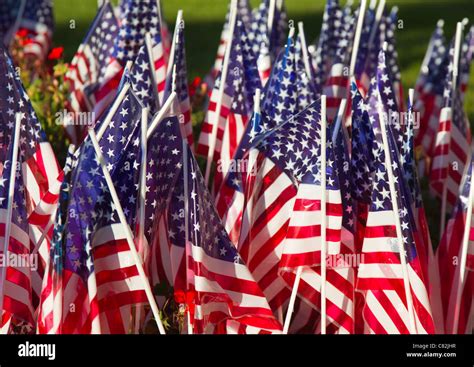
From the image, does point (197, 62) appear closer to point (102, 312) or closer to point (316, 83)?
point (316, 83)

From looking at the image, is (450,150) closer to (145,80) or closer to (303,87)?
(303,87)

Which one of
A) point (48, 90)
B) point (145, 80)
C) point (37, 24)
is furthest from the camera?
point (37, 24)

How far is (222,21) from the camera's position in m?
22.5

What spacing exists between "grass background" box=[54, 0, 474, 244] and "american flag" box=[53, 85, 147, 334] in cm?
912

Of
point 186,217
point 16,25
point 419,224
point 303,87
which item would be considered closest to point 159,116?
point 186,217

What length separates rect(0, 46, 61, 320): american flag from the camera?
792 centimetres

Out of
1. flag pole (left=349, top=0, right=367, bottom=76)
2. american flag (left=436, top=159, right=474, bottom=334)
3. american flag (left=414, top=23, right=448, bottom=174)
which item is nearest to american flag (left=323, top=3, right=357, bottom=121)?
flag pole (left=349, top=0, right=367, bottom=76)

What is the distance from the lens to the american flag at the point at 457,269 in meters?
7.84

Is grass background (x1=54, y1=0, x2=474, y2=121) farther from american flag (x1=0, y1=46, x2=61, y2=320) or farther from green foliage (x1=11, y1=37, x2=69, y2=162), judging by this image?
american flag (x1=0, y1=46, x2=61, y2=320)

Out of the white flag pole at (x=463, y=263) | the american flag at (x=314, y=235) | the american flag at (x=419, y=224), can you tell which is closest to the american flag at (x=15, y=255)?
the american flag at (x=314, y=235)

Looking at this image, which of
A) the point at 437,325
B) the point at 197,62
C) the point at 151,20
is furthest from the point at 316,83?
the point at 197,62

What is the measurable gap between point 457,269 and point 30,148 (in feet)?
10.2

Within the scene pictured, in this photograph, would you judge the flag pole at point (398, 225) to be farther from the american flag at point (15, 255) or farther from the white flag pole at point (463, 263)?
the american flag at point (15, 255)
